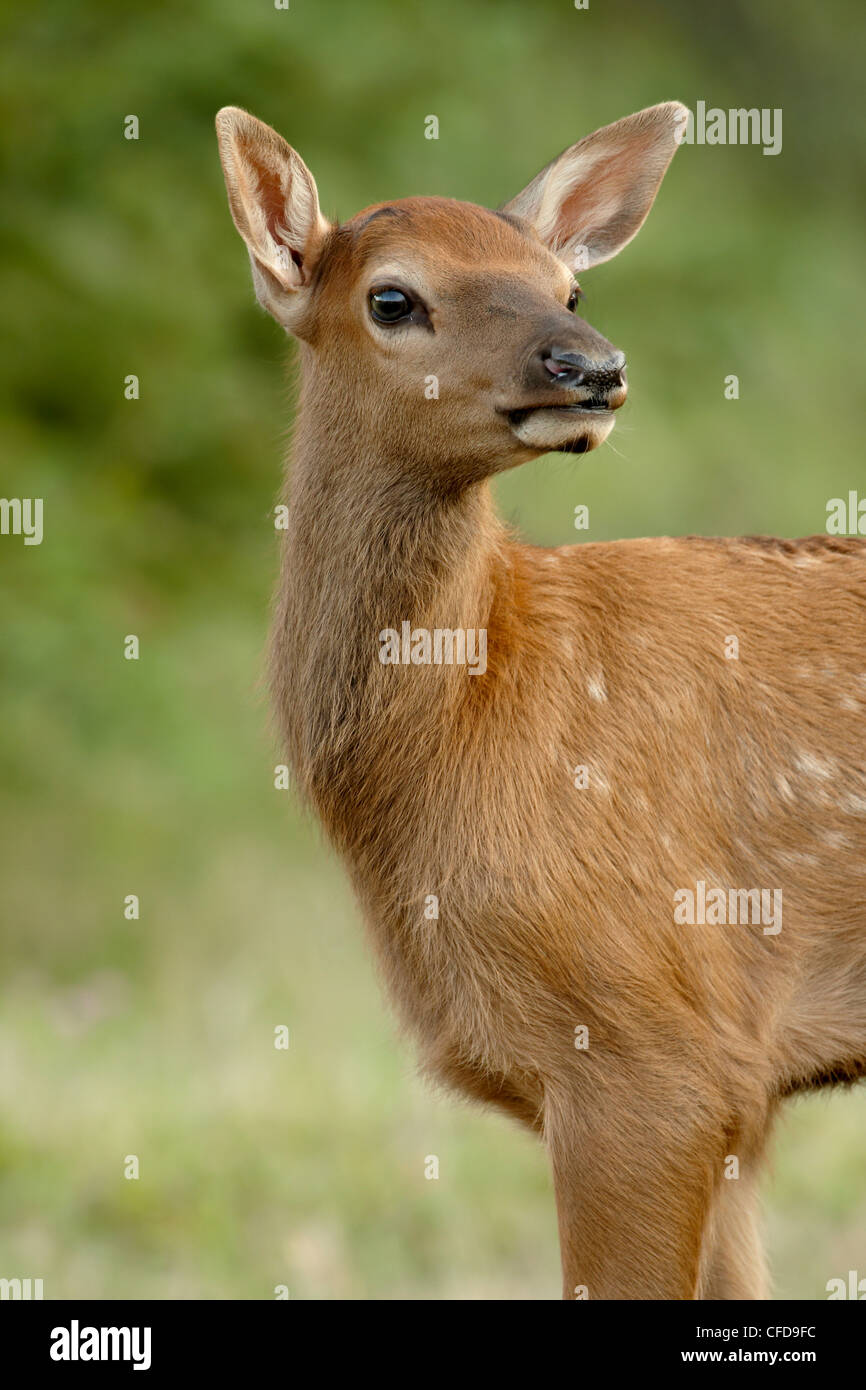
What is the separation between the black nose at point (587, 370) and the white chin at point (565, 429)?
7 centimetres

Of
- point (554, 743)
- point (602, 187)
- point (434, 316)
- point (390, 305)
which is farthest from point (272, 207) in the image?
point (554, 743)

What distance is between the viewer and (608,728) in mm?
4598

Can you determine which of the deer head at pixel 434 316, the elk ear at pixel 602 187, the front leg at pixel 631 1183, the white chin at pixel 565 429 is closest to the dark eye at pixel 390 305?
the deer head at pixel 434 316

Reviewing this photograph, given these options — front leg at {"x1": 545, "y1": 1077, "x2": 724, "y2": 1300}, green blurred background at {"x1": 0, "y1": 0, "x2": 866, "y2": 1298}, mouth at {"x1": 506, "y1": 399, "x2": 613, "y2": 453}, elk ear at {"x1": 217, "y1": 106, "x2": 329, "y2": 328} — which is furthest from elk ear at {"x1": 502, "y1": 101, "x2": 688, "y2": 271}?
green blurred background at {"x1": 0, "y1": 0, "x2": 866, "y2": 1298}

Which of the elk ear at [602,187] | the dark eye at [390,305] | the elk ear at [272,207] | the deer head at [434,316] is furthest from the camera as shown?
the elk ear at [602,187]

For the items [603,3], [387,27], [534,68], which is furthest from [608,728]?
[603,3]

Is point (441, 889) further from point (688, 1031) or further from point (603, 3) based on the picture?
point (603, 3)

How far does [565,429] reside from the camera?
161 inches

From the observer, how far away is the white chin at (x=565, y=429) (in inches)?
160

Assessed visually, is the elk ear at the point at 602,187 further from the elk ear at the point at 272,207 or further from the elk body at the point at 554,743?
the elk ear at the point at 272,207

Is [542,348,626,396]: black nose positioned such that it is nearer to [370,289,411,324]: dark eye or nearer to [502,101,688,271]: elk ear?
[370,289,411,324]: dark eye

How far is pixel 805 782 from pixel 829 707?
227mm

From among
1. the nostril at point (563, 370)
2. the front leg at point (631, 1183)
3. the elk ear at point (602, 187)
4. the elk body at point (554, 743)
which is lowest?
the front leg at point (631, 1183)

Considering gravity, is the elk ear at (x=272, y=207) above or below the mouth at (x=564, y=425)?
above
